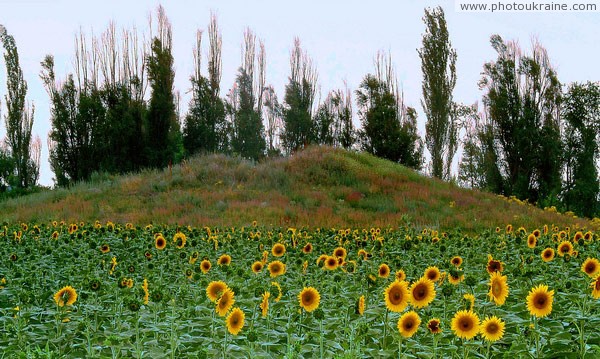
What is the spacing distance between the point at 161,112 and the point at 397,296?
25839 millimetres

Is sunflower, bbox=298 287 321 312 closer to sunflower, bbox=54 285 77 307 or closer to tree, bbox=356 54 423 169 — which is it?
sunflower, bbox=54 285 77 307

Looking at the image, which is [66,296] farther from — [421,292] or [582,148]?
[582,148]

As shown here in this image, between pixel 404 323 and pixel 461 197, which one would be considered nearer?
pixel 404 323

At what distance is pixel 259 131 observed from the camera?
1258 inches

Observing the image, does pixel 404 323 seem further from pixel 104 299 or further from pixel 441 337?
pixel 104 299

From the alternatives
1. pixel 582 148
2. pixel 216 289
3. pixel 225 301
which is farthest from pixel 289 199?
pixel 582 148

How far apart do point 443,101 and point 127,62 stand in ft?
53.6

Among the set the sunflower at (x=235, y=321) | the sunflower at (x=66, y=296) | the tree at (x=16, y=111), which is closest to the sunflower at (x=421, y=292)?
the sunflower at (x=235, y=321)

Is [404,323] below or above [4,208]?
below

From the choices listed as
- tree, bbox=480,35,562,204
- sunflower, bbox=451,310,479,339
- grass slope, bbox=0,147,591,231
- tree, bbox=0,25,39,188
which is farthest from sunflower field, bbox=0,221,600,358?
tree, bbox=0,25,39,188

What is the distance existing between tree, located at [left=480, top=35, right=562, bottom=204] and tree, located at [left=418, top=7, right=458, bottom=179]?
1.73 metres

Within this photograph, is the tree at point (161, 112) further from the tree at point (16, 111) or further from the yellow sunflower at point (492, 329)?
the yellow sunflower at point (492, 329)

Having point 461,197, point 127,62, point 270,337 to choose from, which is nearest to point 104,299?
point 270,337

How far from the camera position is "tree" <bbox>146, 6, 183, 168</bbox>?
2708 centimetres
